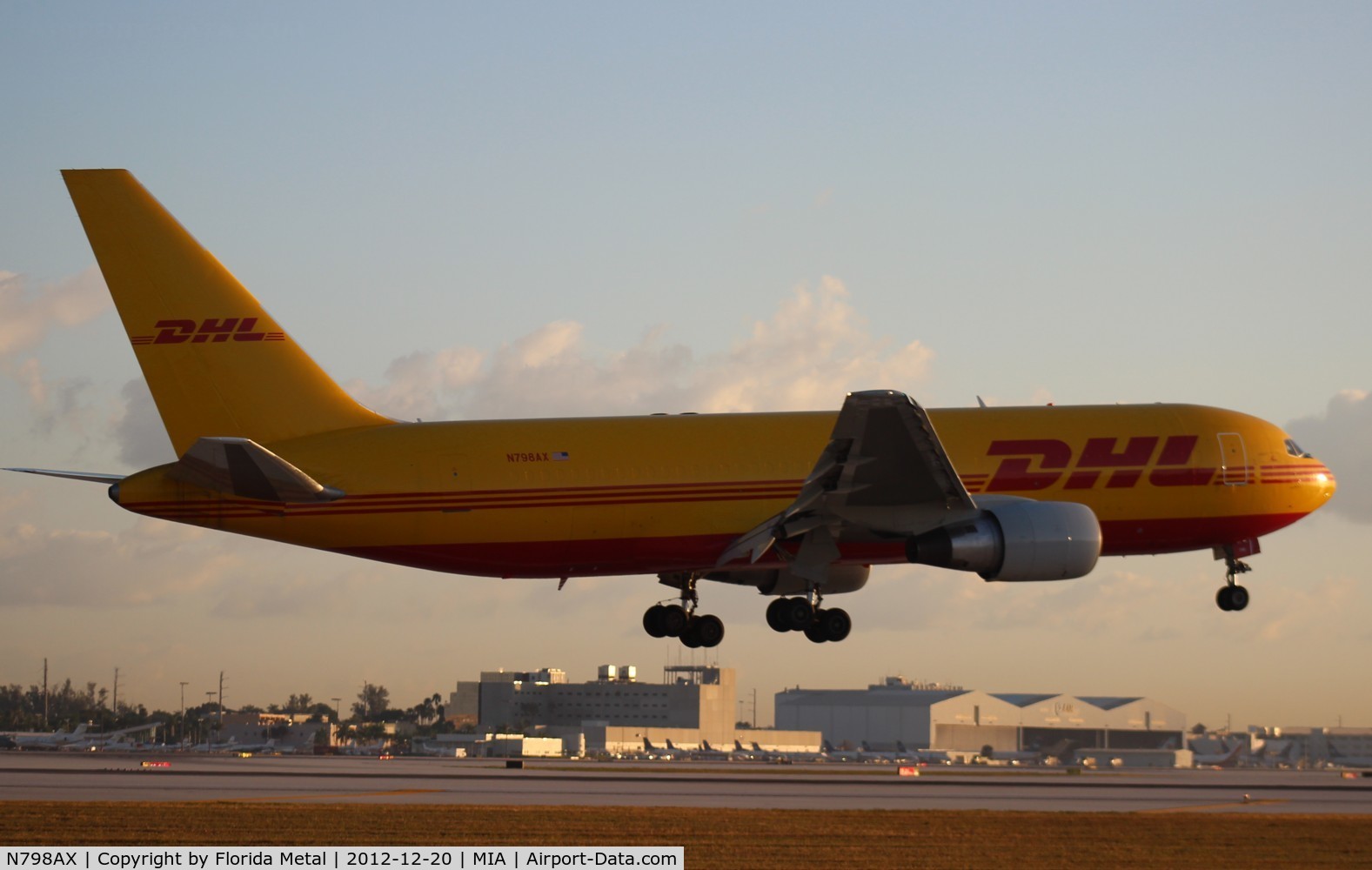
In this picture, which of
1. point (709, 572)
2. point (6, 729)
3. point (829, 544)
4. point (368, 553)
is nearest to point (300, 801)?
point (368, 553)

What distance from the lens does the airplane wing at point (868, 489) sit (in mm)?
34812

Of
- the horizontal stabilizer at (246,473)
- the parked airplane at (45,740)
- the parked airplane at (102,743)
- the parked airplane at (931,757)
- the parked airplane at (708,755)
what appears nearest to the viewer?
the horizontal stabilizer at (246,473)

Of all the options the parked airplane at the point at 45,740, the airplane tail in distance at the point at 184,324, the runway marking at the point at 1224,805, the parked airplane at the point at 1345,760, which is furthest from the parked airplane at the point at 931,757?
the airplane tail in distance at the point at 184,324

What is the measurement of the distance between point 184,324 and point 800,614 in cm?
1705

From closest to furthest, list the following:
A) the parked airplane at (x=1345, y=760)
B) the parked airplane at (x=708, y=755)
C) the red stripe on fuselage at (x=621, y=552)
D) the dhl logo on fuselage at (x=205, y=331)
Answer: the dhl logo on fuselage at (x=205, y=331)
the red stripe on fuselage at (x=621, y=552)
the parked airplane at (x=708, y=755)
the parked airplane at (x=1345, y=760)

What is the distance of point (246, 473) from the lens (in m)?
35.7

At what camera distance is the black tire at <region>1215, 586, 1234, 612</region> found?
146 feet

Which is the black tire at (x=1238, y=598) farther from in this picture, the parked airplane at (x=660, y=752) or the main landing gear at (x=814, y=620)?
the parked airplane at (x=660, y=752)

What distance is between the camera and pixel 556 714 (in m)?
172

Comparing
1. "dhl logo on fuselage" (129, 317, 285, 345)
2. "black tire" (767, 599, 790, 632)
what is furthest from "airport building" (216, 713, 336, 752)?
"dhl logo on fuselage" (129, 317, 285, 345)

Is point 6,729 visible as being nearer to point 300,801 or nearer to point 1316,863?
point 300,801

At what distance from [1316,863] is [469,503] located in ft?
66.0

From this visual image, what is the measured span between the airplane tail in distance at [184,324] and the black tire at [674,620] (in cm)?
1121
